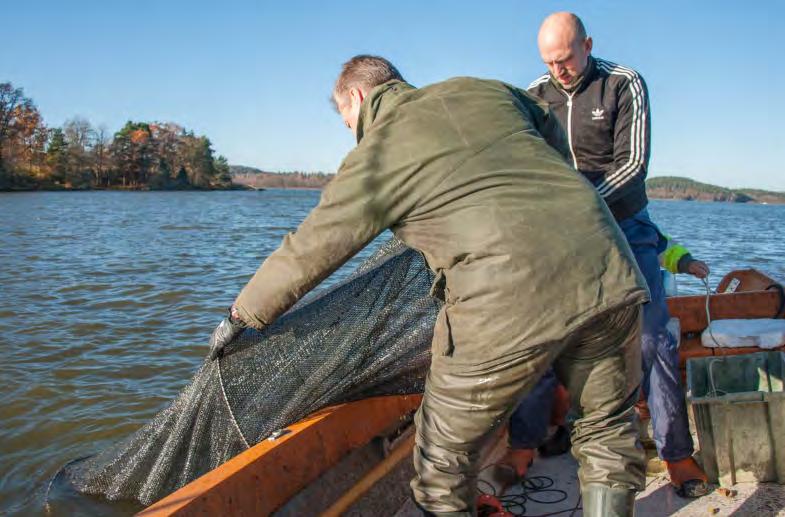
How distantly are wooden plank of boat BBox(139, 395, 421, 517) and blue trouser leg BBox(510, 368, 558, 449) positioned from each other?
1.99 feet

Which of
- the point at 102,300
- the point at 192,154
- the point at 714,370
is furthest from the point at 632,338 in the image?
the point at 192,154

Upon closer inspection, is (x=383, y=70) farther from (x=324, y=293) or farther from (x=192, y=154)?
(x=192, y=154)

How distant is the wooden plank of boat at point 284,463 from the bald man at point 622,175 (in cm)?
81

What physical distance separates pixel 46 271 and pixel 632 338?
51.4 feet

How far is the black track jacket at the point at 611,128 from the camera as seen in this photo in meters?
3.68

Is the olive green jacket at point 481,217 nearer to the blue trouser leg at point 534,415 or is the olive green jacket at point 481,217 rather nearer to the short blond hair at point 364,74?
the short blond hair at point 364,74

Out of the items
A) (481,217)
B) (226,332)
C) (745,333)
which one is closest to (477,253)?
(481,217)

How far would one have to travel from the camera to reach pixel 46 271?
1556cm

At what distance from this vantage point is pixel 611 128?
3842 mm

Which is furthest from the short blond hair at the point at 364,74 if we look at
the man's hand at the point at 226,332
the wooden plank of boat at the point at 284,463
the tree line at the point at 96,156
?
the tree line at the point at 96,156

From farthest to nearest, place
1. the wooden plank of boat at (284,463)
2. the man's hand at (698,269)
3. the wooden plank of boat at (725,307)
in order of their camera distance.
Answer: the wooden plank of boat at (725,307), the man's hand at (698,269), the wooden plank of boat at (284,463)

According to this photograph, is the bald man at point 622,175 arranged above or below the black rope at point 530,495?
above

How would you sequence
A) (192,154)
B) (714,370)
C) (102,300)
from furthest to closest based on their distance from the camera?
(192,154) → (102,300) → (714,370)

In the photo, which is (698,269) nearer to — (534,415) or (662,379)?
(662,379)
